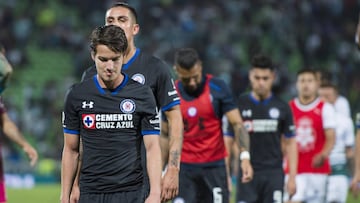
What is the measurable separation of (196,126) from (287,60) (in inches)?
518

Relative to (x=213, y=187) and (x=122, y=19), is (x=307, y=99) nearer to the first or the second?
Result: (x=213, y=187)

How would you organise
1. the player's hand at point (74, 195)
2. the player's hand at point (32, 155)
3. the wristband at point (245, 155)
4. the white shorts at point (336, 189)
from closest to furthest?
the player's hand at point (74, 195) < the player's hand at point (32, 155) < the wristband at point (245, 155) < the white shorts at point (336, 189)

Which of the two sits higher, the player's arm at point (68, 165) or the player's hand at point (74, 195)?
the player's arm at point (68, 165)

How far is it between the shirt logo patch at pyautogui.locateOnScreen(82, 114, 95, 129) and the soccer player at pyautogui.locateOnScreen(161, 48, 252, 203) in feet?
10.3

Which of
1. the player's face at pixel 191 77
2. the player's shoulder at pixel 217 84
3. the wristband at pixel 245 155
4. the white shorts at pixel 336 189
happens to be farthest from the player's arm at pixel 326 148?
the player's face at pixel 191 77

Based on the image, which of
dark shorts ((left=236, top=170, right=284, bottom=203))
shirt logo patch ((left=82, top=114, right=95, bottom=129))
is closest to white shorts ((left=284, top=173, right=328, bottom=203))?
dark shorts ((left=236, top=170, right=284, bottom=203))

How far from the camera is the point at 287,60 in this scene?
70.7 feet

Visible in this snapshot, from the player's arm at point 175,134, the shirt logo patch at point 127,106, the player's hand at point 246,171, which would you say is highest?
the shirt logo patch at point 127,106

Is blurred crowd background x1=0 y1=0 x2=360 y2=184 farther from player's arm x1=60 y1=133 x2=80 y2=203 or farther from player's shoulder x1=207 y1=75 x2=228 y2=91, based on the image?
player's arm x1=60 y1=133 x2=80 y2=203

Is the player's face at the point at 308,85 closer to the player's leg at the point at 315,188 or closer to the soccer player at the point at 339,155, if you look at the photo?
the player's leg at the point at 315,188

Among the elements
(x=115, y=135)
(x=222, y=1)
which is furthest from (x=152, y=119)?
(x=222, y=1)

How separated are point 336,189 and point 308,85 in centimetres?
150

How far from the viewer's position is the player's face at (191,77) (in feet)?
28.0

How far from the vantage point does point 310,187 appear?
36.8 feet
